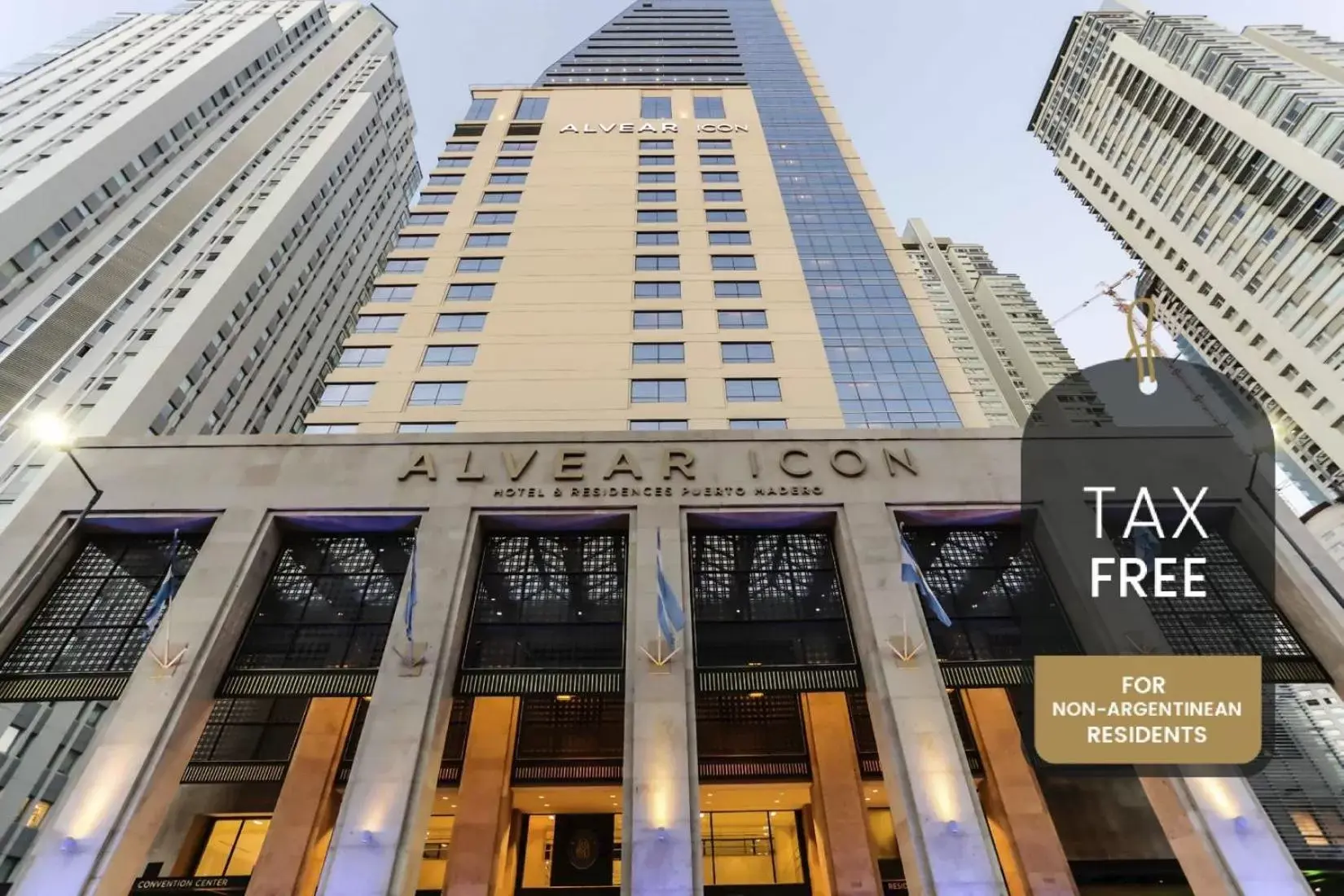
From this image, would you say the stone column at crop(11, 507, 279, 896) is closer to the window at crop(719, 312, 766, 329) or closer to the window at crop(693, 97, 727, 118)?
the window at crop(719, 312, 766, 329)

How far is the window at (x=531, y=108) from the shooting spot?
5234 centimetres

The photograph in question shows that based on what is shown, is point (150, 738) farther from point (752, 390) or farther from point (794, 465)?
point (752, 390)

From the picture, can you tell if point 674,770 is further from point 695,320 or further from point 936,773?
point 695,320

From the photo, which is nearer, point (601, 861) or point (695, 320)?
point (601, 861)

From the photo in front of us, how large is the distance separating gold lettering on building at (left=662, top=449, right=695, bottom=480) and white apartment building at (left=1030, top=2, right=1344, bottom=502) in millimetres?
64240

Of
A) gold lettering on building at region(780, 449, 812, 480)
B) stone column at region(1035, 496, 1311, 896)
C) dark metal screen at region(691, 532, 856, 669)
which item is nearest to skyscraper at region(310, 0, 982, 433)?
gold lettering on building at region(780, 449, 812, 480)

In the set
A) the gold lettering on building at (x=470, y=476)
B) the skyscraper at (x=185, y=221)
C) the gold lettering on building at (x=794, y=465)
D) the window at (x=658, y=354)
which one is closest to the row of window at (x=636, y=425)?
the window at (x=658, y=354)

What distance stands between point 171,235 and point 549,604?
49786 mm

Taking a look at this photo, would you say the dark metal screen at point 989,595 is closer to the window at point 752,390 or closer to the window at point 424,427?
the window at point 752,390

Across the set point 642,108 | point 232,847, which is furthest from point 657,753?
point 642,108

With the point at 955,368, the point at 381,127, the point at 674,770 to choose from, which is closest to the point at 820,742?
the point at 674,770

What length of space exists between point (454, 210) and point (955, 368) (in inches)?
1163

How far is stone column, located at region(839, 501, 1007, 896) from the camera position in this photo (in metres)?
14.5

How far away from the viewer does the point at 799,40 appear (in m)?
78.1
